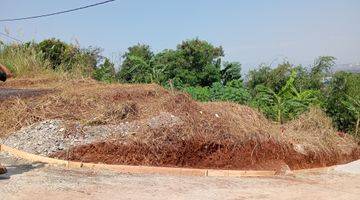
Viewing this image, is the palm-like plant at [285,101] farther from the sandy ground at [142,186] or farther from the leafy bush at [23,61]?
the leafy bush at [23,61]

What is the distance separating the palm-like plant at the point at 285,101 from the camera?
11648mm

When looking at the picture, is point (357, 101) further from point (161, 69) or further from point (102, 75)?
point (102, 75)

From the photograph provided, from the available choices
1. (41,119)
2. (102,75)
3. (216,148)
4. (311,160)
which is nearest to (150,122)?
(216,148)

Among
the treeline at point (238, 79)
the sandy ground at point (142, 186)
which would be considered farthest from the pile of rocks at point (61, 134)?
the treeline at point (238, 79)

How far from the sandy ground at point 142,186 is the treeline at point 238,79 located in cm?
384

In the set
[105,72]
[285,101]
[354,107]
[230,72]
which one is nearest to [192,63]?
[230,72]

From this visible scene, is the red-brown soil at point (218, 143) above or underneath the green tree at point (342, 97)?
underneath

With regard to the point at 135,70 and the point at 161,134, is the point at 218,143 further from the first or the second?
the point at 135,70

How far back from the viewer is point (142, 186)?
6898mm

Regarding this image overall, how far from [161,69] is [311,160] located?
17.4ft

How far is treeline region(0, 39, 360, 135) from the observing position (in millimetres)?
12367

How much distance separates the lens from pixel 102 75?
15820 millimetres

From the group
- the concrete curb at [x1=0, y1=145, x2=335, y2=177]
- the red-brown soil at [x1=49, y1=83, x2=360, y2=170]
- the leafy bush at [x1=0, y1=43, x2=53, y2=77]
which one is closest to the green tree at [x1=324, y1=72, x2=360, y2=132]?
the red-brown soil at [x1=49, y1=83, x2=360, y2=170]

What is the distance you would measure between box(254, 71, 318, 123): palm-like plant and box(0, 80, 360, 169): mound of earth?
65cm
